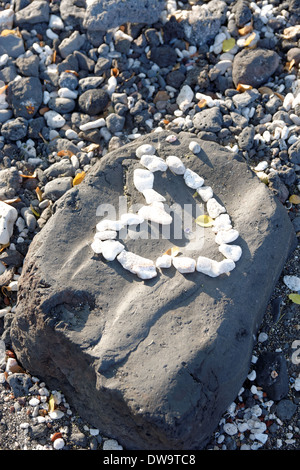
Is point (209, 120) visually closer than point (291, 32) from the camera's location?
Yes

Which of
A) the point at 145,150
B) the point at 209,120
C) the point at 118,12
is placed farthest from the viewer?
the point at 118,12

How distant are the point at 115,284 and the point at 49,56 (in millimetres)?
2452

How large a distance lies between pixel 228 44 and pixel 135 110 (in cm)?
107

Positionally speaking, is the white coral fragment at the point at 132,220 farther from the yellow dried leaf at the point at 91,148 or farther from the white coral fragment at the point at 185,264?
the yellow dried leaf at the point at 91,148

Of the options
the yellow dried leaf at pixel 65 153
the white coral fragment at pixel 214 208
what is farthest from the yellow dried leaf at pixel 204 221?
the yellow dried leaf at pixel 65 153

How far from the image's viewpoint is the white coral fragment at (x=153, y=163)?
3.34 metres

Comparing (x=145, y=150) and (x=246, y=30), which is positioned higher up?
(x=246, y=30)

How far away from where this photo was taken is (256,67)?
4.09 m

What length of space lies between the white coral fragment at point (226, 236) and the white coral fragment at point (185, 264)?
0.26m

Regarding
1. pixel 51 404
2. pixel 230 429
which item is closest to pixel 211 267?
pixel 230 429

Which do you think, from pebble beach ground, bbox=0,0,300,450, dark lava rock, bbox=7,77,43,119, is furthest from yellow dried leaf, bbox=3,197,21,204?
dark lava rock, bbox=7,77,43,119

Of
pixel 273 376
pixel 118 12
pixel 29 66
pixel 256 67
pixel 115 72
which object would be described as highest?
pixel 118 12

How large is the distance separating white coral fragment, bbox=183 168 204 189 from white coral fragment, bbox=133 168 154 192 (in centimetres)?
24

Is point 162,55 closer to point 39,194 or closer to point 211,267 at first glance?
point 39,194
